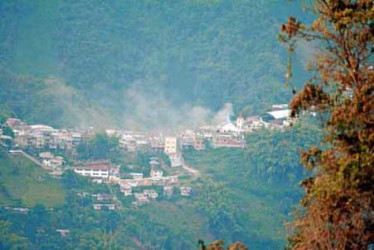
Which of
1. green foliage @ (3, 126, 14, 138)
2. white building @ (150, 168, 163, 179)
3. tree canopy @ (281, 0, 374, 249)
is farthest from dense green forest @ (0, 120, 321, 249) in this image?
tree canopy @ (281, 0, 374, 249)

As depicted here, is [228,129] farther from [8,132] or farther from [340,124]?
[340,124]

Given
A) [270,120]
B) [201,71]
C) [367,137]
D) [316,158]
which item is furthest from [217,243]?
[201,71]

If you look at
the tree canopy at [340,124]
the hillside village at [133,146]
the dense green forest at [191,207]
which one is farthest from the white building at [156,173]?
the tree canopy at [340,124]

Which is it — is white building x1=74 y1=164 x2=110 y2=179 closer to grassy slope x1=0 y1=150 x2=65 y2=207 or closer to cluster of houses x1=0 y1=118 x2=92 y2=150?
grassy slope x1=0 y1=150 x2=65 y2=207

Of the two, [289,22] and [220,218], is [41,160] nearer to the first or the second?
[220,218]

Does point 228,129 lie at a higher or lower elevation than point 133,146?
higher

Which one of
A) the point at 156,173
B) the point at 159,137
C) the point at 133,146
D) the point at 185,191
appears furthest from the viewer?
the point at 159,137

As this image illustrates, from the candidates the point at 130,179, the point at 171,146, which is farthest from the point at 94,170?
the point at 171,146
